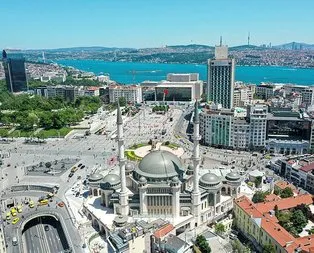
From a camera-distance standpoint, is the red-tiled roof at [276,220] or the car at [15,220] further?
the car at [15,220]

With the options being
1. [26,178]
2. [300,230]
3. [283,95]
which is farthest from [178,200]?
[283,95]

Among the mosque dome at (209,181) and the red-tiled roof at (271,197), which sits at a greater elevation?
the mosque dome at (209,181)

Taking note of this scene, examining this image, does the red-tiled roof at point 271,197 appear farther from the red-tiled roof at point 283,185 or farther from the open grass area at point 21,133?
the open grass area at point 21,133

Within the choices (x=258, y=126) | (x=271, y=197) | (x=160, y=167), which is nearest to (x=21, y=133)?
(x=160, y=167)

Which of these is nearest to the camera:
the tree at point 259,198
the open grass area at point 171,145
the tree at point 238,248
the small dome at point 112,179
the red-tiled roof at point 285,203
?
the tree at point 238,248

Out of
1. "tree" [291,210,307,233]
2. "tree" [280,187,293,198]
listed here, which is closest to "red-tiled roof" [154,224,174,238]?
"tree" [291,210,307,233]

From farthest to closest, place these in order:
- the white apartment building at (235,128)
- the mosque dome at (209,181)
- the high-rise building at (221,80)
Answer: the high-rise building at (221,80)
the white apartment building at (235,128)
the mosque dome at (209,181)

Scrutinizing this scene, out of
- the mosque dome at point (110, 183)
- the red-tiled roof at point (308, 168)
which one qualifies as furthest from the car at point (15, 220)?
the red-tiled roof at point (308, 168)

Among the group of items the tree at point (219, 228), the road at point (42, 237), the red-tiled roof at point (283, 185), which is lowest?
the road at point (42, 237)
